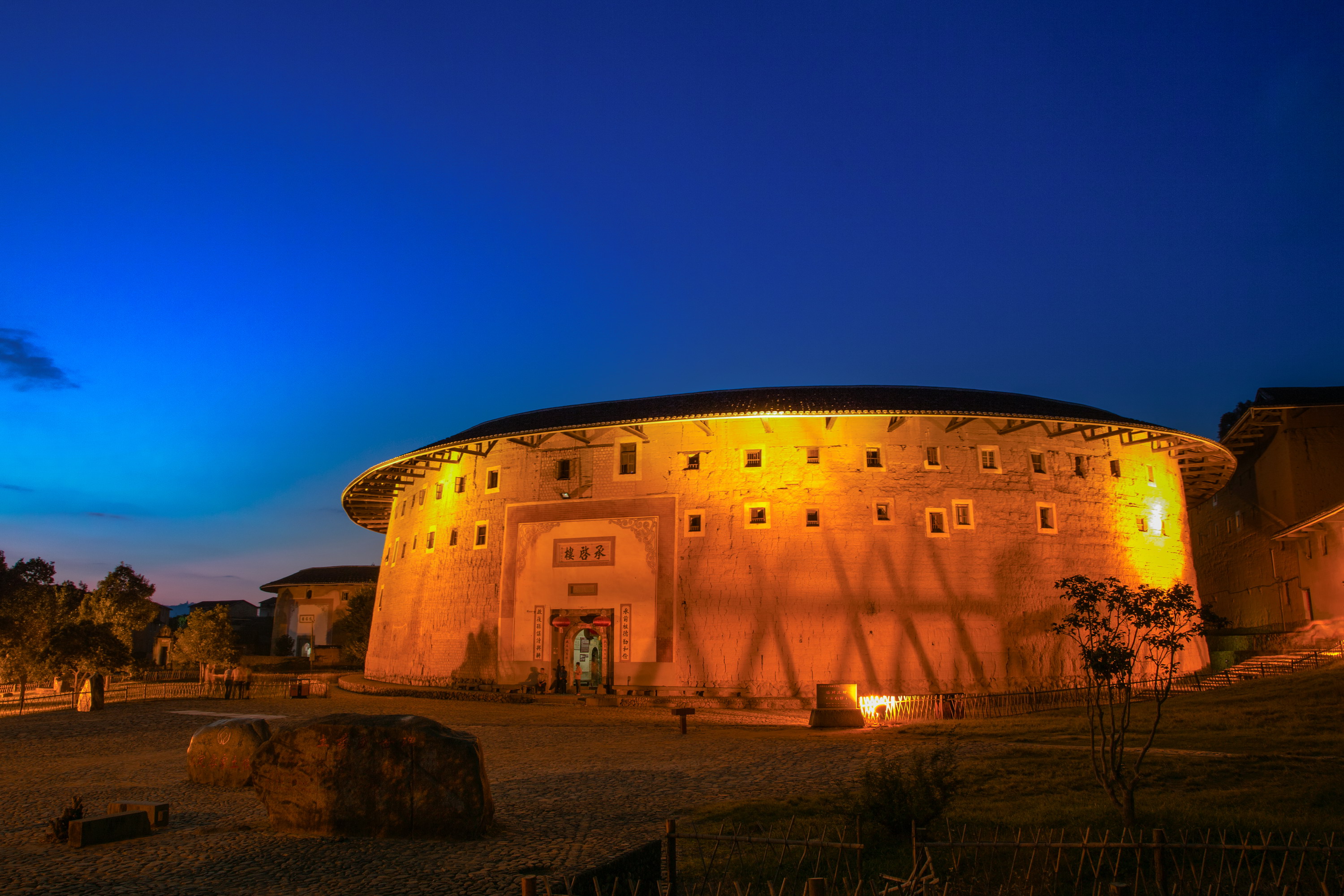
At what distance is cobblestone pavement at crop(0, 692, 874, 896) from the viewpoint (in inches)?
288

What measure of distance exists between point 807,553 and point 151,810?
68.6 feet

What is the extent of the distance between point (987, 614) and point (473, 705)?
16417 millimetres

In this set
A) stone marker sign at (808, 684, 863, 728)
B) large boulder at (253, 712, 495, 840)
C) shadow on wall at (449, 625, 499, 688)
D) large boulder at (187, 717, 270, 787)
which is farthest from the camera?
shadow on wall at (449, 625, 499, 688)

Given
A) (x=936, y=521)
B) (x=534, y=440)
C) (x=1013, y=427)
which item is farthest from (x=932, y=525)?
(x=534, y=440)

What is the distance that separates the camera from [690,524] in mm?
28594

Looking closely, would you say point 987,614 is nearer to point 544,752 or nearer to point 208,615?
point 544,752

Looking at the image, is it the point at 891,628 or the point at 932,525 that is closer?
the point at 891,628

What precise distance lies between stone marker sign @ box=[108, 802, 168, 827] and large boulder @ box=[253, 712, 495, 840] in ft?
3.54

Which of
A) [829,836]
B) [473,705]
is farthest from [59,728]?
[829,836]

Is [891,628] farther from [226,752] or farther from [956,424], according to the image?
[226,752]

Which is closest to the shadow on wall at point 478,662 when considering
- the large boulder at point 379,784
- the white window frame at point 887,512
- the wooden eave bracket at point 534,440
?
the wooden eave bracket at point 534,440

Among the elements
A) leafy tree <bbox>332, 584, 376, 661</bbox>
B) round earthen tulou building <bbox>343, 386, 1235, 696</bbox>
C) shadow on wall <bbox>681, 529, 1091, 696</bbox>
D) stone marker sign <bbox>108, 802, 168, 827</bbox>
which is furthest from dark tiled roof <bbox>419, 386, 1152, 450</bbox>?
leafy tree <bbox>332, 584, 376, 661</bbox>

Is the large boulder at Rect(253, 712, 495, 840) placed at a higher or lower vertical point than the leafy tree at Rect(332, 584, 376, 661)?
lower

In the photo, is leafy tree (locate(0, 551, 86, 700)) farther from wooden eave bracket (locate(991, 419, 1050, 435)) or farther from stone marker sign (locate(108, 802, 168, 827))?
wooden eave bracket (locate(991, 419, 1050, 435))
